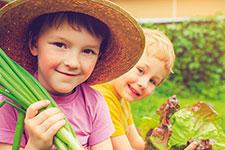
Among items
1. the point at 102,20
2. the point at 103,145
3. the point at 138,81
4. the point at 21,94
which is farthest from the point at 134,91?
the point at 21,94

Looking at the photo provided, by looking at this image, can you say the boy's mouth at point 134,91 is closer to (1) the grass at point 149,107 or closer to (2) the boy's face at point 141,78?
(2) the boy's face at point 141,78

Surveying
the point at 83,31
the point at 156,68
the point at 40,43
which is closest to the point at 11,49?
the point at 40,43

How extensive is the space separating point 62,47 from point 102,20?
0.24 m

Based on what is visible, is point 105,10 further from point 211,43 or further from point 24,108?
point 211,43

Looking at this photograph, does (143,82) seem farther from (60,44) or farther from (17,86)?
(17,86)

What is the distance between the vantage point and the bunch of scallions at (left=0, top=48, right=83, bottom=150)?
241 cm

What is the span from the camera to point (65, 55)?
8.60ft

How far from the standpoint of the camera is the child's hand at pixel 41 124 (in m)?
2.35

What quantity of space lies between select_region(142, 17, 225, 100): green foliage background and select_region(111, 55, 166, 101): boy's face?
18.2 feet

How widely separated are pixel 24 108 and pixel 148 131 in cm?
142

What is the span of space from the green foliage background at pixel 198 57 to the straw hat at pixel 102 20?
6058mm

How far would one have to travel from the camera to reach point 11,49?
292cm

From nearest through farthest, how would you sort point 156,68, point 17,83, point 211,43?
point 17,83, point 156,68, point 211,43

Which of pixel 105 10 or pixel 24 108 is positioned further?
pixel 105 10
